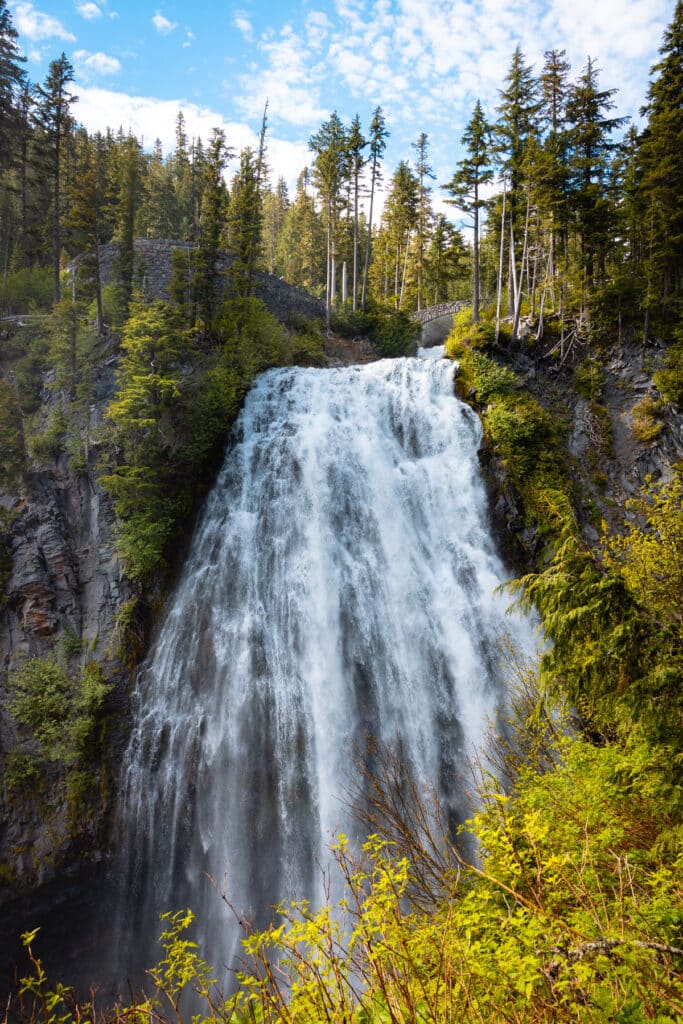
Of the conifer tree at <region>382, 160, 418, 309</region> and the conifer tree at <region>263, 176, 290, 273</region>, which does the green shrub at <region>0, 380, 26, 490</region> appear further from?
the conifer tree at <region>263, 176, 290, 273</region>

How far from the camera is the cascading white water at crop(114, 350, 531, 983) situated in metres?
10.9

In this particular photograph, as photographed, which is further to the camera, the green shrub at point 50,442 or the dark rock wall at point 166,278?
the dark rock wall at point 166,278

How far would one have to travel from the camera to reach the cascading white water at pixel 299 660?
→ 10867mm

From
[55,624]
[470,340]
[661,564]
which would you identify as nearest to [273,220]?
[470,340]

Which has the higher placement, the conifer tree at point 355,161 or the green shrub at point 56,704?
the conifer tree at point 355,161

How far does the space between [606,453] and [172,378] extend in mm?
16113

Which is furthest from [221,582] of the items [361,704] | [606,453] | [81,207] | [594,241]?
[594,241]

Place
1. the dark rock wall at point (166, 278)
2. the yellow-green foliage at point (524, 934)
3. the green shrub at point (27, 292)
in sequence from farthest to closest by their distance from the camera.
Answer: the green shrub at point (27, 292) → the dark rock wall at point (166, 278) → the yellow-green foliage at point (524, 934)

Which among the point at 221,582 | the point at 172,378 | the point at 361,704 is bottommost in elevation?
the point at 361,704

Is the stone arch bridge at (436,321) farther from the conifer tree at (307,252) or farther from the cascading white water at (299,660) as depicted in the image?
the cascading white water at (299,660)

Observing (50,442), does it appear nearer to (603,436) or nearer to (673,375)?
(603,436)

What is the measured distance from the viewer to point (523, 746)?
9.85 metres

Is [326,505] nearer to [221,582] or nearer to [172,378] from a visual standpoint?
[221,582]

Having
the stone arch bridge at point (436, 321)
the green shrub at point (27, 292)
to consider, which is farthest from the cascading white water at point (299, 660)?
the green shrub at point (27, 292)
